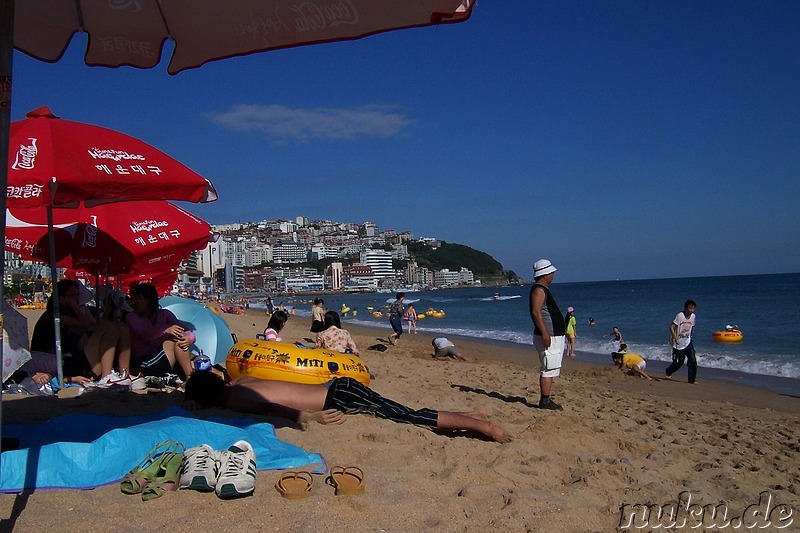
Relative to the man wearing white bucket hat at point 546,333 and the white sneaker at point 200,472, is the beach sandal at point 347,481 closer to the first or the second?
the white sneaker at point 200,472

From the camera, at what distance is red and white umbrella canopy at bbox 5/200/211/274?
635 cm

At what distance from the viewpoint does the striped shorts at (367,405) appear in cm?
449

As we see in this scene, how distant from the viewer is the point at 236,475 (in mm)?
2895

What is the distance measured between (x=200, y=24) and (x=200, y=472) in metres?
2.11

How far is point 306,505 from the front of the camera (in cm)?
283

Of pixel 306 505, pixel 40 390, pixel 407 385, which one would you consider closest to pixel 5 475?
pixel 306 505

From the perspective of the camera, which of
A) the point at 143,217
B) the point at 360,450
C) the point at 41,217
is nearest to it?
the point at 360,450

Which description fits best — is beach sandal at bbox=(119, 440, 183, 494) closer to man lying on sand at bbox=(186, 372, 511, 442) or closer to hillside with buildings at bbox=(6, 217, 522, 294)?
man lying on sand at bbox=(186, 372, 511, 442)

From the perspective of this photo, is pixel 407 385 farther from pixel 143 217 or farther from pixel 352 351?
pixel 143 217

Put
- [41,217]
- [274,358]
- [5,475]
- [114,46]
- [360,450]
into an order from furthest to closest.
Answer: [41,217], [274,358], [360,450], [114,46], [5,475]

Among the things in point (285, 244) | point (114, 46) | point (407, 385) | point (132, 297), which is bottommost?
point (407, 385)

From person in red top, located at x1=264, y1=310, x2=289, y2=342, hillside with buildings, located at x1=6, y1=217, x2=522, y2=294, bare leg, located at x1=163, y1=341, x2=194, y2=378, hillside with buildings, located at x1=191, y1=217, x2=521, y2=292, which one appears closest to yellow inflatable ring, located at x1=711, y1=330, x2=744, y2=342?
person in red top, located at x1=264, y1=310, x2=289, y2=342

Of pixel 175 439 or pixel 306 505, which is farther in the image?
pixel 175 439

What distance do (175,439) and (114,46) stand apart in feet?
7.09
